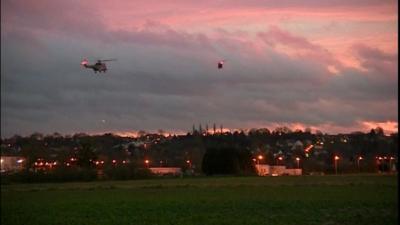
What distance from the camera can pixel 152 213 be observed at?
3381 cm

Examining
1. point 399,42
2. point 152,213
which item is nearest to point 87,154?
point 152,213

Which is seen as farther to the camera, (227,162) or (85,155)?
(85,155)

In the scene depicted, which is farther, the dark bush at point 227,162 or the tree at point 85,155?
the tree at point 85,155

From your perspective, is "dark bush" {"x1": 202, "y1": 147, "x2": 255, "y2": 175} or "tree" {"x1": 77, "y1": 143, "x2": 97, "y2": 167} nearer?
"dark bush" {"x1": 202, "y1": 147, "x2": 255, "y2": 175}

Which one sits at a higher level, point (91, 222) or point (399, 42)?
point (399, 42)

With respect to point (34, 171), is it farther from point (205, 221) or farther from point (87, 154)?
point (205, 221)

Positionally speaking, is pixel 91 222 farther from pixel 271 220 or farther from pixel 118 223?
pixel 271 220

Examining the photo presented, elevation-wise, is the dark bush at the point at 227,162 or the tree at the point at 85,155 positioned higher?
the tree at the point at 85,155

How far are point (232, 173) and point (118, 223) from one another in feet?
322

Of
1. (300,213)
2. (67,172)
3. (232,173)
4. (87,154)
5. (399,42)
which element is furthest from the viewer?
(87,154)

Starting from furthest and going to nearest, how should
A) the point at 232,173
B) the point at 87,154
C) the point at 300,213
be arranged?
1. the point at 87,154
2. the point at 232,173
3. the point at 300,213

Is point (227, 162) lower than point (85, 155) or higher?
lower

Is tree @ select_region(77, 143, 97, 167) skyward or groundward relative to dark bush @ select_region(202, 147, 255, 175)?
skyward

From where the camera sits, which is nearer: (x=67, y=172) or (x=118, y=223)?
(x=118, y=223)
